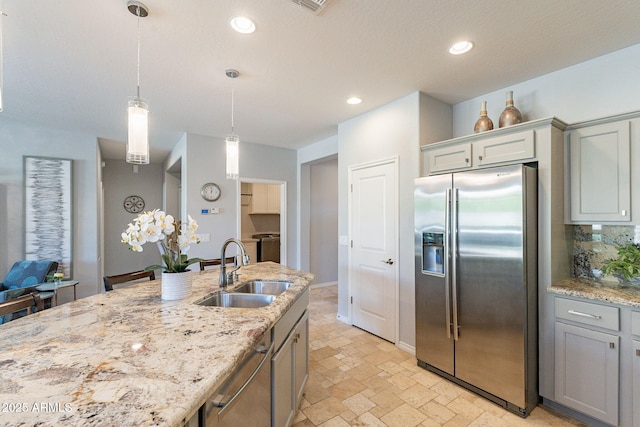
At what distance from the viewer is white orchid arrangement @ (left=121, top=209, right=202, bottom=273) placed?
1592 millimetres

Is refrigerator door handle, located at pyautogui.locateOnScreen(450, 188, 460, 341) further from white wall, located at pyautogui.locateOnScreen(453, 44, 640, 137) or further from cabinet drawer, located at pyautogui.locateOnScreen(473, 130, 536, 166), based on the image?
white wall, located at pyautogui.locateOnScreen(453, 44, 640, 137)

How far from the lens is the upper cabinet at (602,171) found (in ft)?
6.59

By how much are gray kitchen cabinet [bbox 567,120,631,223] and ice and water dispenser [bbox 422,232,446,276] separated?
1011 mm

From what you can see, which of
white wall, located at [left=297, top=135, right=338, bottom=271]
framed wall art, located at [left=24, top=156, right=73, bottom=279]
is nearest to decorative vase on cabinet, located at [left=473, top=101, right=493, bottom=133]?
white wall, located at [left=297, top=135, right=338, bottom=271]

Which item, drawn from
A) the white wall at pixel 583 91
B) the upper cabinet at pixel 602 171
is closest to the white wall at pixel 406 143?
the white wall at pixel 583 91

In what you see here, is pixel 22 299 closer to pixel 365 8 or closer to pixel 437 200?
pixel 365 8

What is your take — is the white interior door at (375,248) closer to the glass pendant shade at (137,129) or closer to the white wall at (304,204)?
the white wall at (304,204)

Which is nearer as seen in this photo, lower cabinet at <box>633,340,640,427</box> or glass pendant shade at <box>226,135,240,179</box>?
lower cabinet at <box>633,340,640,427</box>

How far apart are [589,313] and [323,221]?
428cm

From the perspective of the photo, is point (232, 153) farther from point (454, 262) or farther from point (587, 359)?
point (587, 359)

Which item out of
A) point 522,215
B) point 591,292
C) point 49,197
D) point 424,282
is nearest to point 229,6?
point 522,215

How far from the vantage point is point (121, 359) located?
986 millimetres

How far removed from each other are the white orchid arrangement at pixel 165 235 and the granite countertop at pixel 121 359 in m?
0.25

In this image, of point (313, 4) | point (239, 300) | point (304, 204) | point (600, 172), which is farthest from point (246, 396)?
point (304, 204)
